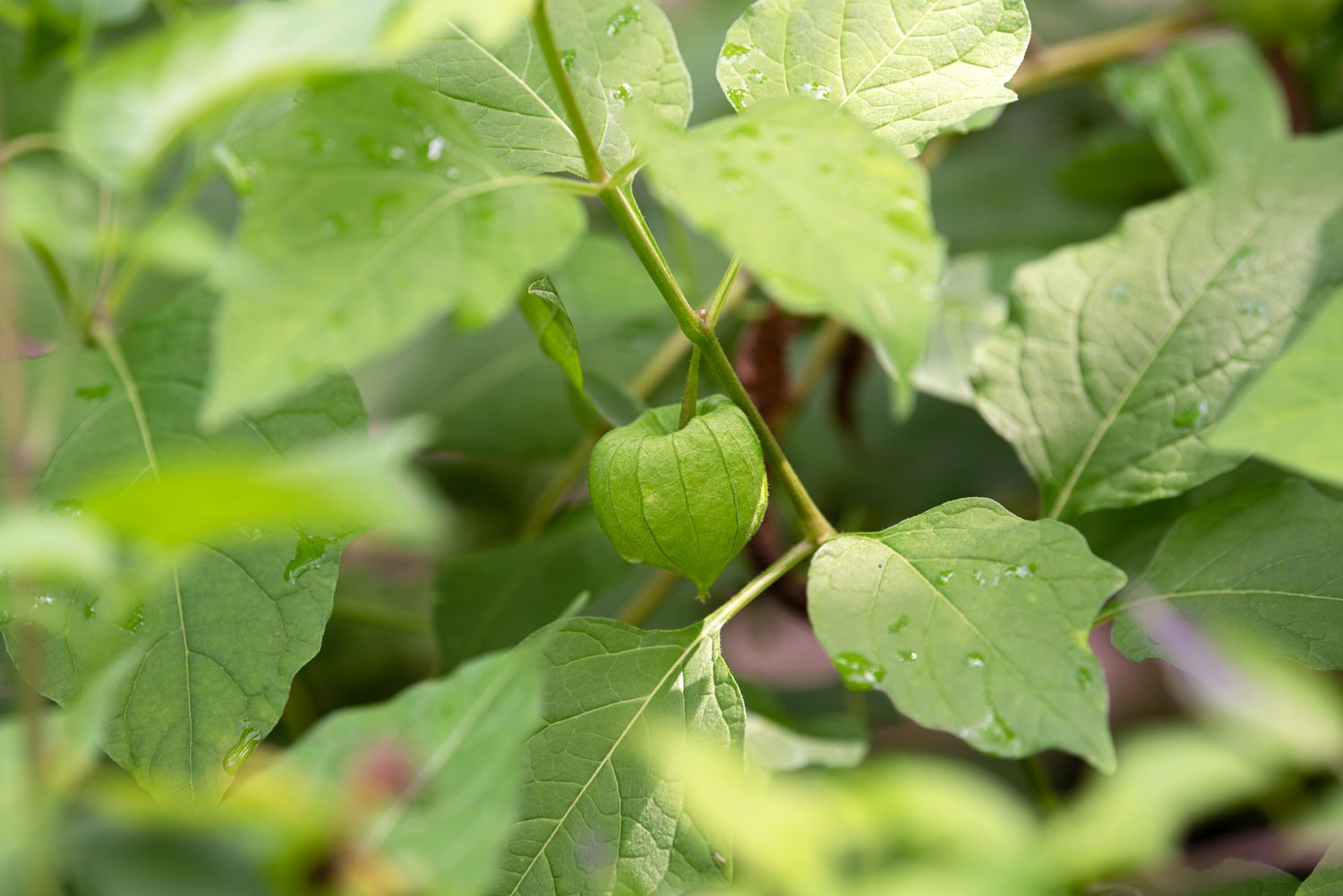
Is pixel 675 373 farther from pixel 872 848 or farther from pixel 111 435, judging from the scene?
pixel 872 848

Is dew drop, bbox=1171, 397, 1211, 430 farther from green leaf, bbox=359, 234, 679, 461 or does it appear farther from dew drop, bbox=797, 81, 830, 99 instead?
green leaf, bbox=359, 234, 679, 461

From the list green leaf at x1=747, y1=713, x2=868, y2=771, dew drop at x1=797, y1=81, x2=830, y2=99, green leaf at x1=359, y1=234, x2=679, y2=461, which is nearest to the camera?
dew drop at x1=797, y1=81, x2=830, y2=99

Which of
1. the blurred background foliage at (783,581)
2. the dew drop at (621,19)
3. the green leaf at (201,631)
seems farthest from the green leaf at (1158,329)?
the green leaf at (201,631)

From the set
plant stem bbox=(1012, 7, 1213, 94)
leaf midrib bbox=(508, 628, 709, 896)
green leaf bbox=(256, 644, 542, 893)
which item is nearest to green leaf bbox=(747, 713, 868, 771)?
leaf midrib bbox=(508, 628, 709, 896)

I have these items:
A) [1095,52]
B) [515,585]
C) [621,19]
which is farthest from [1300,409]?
[1095,52]

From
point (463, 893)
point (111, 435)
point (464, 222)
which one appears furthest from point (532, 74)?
point (463, 893)

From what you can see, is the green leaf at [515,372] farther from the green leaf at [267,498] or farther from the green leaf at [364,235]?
the green leaf at [267,498]
